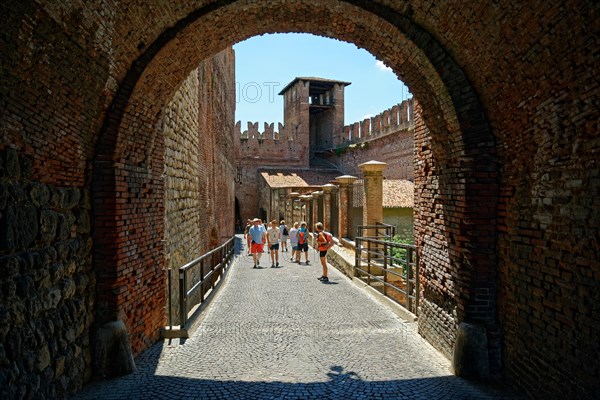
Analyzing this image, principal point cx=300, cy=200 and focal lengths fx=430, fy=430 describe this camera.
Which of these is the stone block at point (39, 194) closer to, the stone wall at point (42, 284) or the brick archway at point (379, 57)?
the stone wall at point (42, 284)

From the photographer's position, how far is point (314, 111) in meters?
A: 39.4

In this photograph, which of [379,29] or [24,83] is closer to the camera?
[24,83]

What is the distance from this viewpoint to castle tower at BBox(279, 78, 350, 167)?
35.3 metres

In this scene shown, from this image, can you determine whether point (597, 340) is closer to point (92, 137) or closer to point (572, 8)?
point (572, 8)

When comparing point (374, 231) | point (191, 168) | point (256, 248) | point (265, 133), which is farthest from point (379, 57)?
point (265, 133)

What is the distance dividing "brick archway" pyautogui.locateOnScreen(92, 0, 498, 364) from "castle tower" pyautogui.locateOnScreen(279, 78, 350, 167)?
3020 centimetres

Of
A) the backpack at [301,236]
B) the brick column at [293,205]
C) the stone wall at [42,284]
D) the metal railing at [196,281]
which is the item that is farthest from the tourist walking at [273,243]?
the brick column at [293,205]

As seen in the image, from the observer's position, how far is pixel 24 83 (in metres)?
2.98

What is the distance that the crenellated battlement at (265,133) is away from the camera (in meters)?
34.2

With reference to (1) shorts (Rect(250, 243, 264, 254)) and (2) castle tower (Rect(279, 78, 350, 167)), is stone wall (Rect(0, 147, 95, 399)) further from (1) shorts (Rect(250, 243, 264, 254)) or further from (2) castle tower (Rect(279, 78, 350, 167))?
(2) castle tower (Rect(279, 78, 350, 167))

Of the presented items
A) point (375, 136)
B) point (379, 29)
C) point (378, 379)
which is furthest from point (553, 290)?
point (375, 136)

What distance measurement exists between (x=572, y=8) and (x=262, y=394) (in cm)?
388

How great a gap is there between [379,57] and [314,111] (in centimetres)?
3470

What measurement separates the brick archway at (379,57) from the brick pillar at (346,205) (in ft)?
28.5
